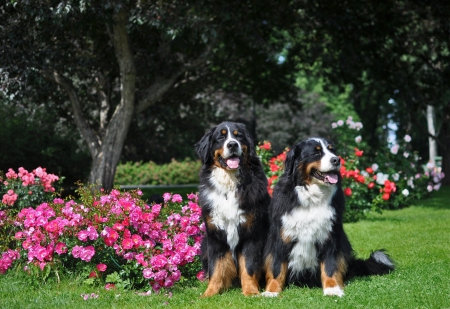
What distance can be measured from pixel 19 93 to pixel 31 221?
6.58 meters

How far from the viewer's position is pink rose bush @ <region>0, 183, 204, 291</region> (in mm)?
6281

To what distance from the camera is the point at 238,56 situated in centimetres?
1773

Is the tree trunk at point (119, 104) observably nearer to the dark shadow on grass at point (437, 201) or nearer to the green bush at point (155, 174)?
the dark shadow on grass at point (437, 201)

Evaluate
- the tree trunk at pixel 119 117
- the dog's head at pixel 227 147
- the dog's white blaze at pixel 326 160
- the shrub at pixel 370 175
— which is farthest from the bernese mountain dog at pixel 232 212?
the tree trunk at pixel 119 117

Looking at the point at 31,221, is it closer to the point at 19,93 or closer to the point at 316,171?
the point at 316,171

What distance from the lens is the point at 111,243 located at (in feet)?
20.7

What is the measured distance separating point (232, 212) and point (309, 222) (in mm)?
754

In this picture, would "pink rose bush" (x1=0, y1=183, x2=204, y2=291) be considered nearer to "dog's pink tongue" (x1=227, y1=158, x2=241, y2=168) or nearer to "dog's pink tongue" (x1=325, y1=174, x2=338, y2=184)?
"dog's pink tongue" (x1=227, y1=158, x2=241, y2=168)

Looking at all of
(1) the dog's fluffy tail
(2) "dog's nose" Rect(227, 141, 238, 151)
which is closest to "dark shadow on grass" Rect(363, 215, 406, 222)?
(1) the dog's fluffy tail

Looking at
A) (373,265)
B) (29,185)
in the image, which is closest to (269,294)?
(373,265)

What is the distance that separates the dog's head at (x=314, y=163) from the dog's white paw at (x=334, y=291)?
3.28ft

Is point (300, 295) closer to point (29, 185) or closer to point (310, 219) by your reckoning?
point (310, 219)

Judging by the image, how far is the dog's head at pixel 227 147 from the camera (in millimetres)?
5648

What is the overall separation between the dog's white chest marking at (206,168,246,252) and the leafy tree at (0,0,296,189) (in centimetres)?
651
